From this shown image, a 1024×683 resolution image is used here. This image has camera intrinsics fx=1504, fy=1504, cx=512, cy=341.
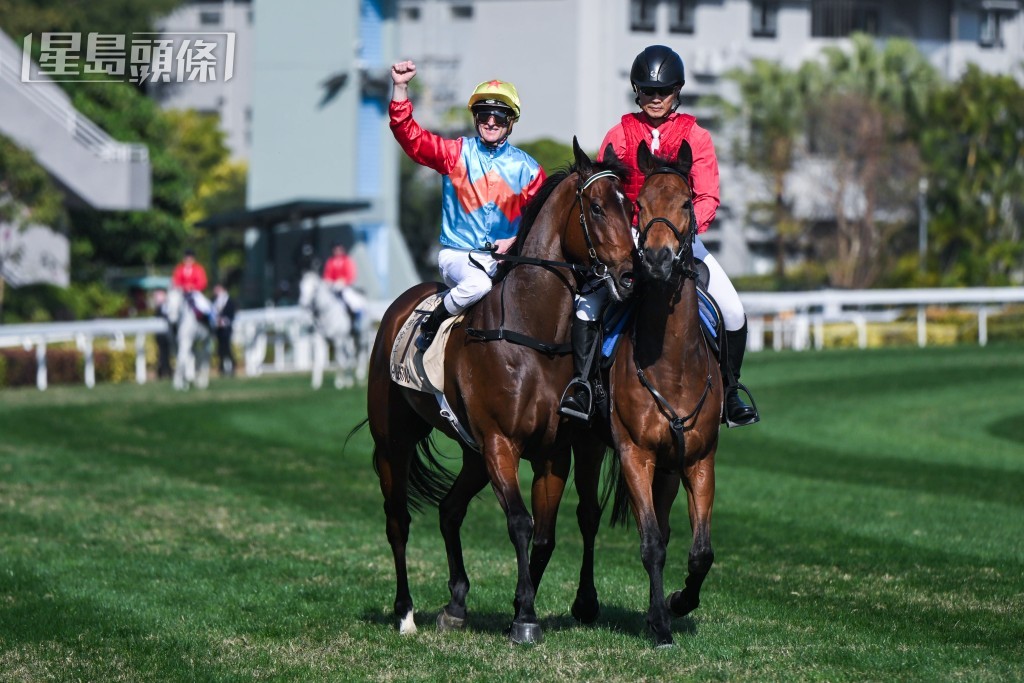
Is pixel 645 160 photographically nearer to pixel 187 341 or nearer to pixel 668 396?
pixel 668 396

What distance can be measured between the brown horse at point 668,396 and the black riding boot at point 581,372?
0.48 ft

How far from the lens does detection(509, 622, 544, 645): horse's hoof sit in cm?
680

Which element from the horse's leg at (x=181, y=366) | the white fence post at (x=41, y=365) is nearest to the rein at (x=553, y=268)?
the horse's leg at (x=181, y=366)

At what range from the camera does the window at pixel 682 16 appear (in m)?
50.8

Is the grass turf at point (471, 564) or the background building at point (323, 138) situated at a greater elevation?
the background building at point (323, 138)

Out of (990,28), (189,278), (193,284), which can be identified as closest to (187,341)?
(193,284)

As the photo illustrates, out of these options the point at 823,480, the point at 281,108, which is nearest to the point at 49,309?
the point at 281,108

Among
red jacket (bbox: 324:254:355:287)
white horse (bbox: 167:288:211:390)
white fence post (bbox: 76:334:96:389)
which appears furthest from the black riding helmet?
white fence post (bbox: 76:334:96:389)

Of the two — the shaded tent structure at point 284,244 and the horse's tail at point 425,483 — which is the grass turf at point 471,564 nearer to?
the horse's tail at point 425,483

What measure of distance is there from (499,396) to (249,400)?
15.7 m

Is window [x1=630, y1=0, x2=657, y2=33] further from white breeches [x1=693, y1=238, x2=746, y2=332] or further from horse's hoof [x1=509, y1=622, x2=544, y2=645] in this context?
horse's hoof [x1=509, y1=622, x2=544, y2=645]

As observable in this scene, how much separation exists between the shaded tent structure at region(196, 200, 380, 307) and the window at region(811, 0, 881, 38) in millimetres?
21192

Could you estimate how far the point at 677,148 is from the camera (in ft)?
24.3

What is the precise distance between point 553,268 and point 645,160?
685 millimetres
